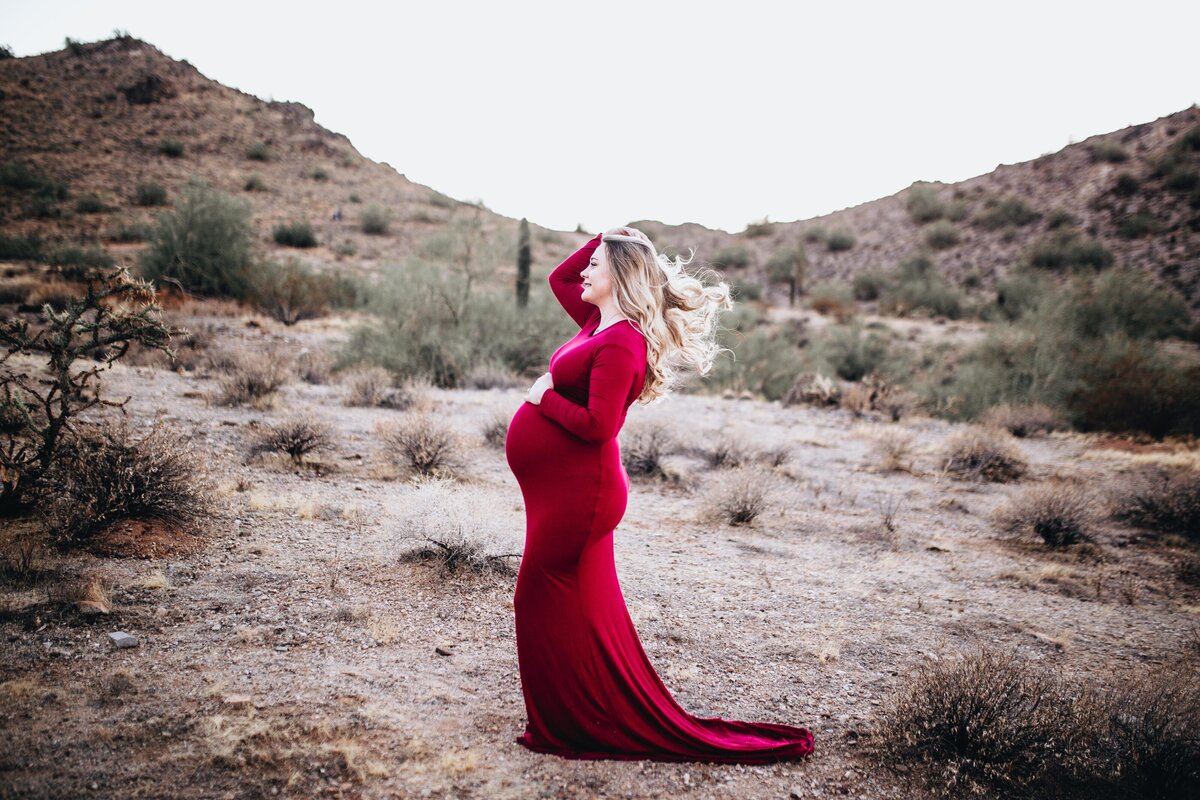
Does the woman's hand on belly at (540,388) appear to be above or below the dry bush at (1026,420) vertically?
above

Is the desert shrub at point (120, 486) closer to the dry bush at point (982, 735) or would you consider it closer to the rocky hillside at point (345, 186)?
the dry bush at point (982, 735)

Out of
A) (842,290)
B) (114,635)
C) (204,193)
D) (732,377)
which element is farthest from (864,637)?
(842,290)

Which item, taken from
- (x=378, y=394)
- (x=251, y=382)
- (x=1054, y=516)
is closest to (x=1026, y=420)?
(x=1054, y=516)

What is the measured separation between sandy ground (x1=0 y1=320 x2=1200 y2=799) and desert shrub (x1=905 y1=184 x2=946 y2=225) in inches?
1392

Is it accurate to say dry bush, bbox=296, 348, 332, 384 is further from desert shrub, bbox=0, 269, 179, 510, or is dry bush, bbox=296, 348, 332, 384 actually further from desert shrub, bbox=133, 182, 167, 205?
desert shrub, bbox=133, 182, 167, 205

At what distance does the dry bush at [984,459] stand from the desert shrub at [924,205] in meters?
32.9

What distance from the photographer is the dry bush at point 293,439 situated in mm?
6652

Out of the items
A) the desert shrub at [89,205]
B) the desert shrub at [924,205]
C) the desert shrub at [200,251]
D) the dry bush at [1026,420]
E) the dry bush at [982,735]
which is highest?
the desert shrub at [924,205]

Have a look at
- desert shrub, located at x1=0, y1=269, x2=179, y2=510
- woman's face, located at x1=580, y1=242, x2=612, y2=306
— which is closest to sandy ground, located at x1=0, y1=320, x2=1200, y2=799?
desert shrub, located at x1=0, y1=269, x2=179, y2=510

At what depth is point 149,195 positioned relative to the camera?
25.2 metres

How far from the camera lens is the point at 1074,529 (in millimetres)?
6543

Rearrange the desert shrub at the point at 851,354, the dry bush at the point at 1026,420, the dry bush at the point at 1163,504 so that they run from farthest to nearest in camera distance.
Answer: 1. the desert shrub at the point at 851,354
2. the dry bush at the point at 1026,420
3. the dry bush at the point at 1163,504

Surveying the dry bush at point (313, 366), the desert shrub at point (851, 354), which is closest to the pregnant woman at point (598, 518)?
the dry bush at point (313, 366)

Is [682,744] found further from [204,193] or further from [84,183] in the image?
[84,183]
